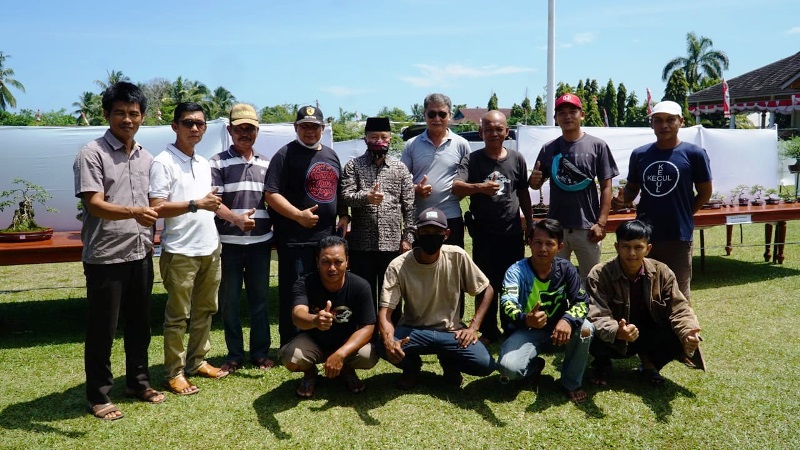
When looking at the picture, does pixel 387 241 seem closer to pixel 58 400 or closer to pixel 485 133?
pixel 485 133

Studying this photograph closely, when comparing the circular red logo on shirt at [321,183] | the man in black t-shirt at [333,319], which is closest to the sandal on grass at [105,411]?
the man in black t-shirt at [333,319]

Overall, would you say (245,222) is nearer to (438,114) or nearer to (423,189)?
(423,189)

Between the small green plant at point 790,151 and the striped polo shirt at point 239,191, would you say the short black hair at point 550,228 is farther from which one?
the small green plant at point 790,151

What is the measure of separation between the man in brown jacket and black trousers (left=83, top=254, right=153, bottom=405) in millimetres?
2954

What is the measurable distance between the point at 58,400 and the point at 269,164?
2162 millimetres

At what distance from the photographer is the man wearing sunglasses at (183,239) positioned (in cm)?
397

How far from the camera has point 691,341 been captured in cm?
384

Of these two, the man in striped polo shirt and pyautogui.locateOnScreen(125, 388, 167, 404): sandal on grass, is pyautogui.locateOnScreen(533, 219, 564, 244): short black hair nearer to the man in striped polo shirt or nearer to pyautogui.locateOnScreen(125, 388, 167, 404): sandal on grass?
the man in striped polo shirt

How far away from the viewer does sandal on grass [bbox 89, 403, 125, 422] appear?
375 cm

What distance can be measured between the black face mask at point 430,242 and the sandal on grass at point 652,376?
1.73m

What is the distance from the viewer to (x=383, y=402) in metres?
4.01

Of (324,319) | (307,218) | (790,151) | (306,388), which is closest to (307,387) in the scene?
(306,388)

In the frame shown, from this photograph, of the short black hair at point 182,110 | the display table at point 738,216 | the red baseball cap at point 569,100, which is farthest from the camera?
the display table at point 738,216

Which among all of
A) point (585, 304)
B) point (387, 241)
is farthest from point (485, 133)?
point (585, 304)
